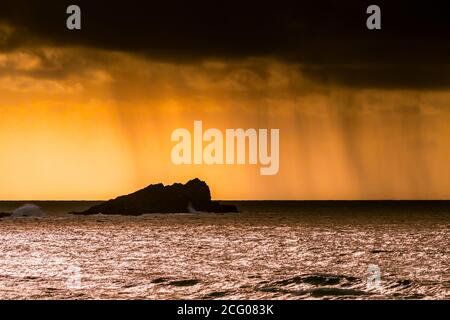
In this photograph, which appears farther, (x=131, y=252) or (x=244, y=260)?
(x=131, y=252)

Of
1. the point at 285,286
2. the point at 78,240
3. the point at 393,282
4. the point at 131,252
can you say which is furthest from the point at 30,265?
the point at 78,240

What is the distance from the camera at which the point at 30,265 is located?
6350 cm

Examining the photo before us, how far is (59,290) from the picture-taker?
4491 cm

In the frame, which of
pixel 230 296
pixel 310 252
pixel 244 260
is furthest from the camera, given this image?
pixel 310 252

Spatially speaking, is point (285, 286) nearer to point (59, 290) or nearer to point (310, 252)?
point (59, 290)

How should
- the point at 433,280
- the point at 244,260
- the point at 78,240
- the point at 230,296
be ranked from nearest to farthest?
the point at 230,296 → the point at 433,280 → the point at 244,260 → the point at 78,240
